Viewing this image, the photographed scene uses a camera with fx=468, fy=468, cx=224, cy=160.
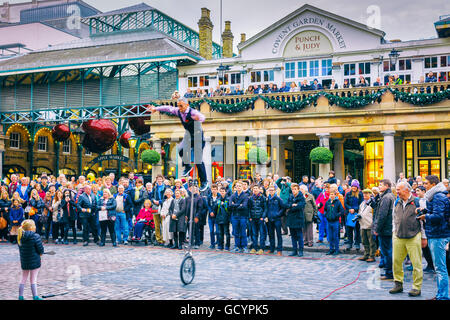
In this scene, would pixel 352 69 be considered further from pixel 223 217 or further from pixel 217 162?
pixel 223 217

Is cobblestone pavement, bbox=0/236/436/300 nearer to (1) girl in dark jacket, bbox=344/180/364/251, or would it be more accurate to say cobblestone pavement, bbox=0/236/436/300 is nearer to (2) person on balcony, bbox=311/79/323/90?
(1) girl in dark jacket, bbox=344/180/364/251

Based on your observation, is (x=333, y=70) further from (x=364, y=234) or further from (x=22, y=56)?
(x=22, y=56)

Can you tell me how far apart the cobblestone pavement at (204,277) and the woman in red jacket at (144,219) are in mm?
1555

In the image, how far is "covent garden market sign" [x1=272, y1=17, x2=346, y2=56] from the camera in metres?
27.9

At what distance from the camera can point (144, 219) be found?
1623 cm

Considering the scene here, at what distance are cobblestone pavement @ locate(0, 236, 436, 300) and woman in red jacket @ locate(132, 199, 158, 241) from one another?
1.55 meters

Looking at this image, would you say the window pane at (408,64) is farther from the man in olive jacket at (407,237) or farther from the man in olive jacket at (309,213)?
the man in olive jacket at (407,237)

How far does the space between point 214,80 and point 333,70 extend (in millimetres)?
7812

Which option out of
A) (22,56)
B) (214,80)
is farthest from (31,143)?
(214,80)

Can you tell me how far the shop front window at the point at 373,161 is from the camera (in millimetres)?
29344

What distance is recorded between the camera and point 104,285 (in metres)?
9.67

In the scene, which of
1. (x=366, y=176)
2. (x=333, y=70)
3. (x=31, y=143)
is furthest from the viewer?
(x=31, y=143)

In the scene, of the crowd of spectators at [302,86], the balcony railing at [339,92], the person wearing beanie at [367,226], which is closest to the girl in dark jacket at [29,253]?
the person wearing beanie at [367,226]

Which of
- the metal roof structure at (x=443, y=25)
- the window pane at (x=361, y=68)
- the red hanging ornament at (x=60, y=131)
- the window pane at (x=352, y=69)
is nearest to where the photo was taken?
the metal roof structure at (x=443, y=25)
